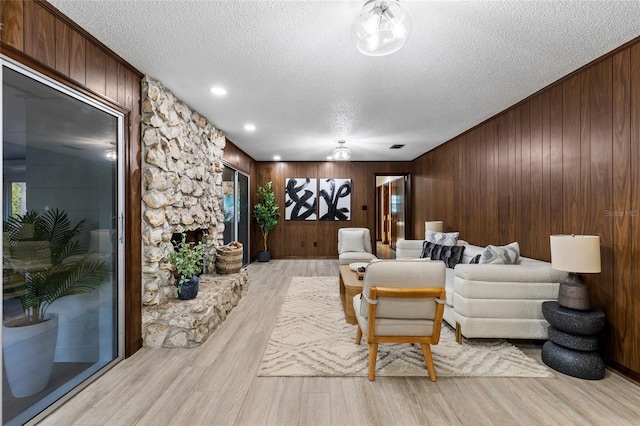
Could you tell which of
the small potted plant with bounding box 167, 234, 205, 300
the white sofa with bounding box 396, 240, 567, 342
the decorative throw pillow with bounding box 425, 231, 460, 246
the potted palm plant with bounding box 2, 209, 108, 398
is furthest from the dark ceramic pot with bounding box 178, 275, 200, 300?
the decorative throw pillow with bounding box 425, 231, 460, 246

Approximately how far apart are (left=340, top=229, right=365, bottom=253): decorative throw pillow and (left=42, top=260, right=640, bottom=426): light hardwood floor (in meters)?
3.34

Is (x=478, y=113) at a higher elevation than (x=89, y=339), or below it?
higher

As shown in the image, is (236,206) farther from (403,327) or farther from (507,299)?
(507,299)

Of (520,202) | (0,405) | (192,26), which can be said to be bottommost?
(0,405)

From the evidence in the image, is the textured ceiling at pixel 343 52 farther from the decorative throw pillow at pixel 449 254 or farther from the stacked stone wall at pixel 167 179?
the decorative throw pillow at pixel 449 254

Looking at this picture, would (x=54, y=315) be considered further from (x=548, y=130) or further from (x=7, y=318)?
(x=548, y=130)

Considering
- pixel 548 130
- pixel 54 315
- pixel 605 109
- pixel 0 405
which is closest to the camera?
pixel 0 405

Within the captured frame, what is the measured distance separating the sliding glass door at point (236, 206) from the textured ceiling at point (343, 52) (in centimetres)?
170

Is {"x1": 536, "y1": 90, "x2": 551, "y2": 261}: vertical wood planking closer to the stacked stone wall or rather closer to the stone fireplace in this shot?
the stone fireplace

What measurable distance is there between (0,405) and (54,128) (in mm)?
1634

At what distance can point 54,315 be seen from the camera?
1.84 meters

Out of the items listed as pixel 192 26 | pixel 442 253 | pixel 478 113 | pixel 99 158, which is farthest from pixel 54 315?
pixel 478 113

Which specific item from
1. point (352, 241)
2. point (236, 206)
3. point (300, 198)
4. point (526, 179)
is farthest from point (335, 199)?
point (526, 179)

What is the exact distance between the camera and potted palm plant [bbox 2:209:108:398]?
1590 mm
